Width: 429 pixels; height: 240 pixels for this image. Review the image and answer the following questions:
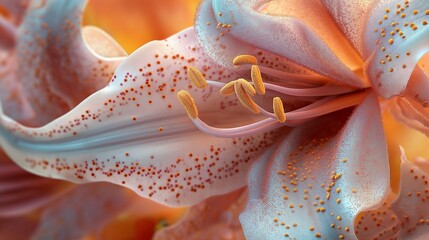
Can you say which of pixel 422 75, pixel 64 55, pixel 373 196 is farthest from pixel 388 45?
pixel 64 55

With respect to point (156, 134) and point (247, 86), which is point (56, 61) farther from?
point (247, 86)

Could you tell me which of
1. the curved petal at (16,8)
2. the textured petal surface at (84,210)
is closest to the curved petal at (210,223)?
the textured petal surface at (84,210)

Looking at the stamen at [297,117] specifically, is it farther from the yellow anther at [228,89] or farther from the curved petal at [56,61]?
the curved petal at [56,61]

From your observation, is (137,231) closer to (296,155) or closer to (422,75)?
(296,155)

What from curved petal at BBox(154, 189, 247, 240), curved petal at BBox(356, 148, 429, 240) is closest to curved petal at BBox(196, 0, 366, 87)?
curved petal at BBox(356, 148, 429, 240)

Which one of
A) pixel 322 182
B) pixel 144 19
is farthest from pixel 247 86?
pixel 144 19

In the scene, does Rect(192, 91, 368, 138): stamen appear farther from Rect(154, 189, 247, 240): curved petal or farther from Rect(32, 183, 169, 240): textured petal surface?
Rect(32, 183, 169, 240): textured petal surface
